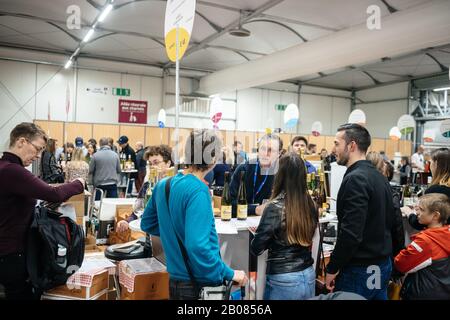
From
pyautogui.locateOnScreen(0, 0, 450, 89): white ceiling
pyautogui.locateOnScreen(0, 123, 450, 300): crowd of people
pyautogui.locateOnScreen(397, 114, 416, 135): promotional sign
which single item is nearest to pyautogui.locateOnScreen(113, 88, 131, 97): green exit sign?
pyautogui.locateOnScreen(0, 0, 450, 89): white ceiling

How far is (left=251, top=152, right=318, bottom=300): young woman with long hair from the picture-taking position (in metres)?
1.83

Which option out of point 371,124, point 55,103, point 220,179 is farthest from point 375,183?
point 371,124

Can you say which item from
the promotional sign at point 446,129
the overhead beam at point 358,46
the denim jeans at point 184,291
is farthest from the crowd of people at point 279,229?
the promotional sign at point 446,129

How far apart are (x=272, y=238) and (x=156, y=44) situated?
8.86 m

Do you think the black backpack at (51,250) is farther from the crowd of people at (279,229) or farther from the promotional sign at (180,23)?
the promotional sign at (180,23)

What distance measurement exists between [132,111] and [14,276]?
10.3 meters

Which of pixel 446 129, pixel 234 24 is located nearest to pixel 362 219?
pixel 446 129

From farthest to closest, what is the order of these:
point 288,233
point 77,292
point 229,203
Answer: point 229,203 → point 77,292 → point 288,233

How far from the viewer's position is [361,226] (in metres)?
1.88

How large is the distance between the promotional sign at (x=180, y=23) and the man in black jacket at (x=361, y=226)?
1.09 metres

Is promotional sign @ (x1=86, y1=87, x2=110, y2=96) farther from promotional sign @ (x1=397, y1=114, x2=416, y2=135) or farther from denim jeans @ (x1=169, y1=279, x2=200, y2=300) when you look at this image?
denim jeans @ (x1=169, y1=279, x2=200, y2=300)

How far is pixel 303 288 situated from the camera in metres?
1.90

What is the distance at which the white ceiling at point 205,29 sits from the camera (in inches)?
277

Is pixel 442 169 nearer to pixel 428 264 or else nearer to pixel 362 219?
pixel 428 264
